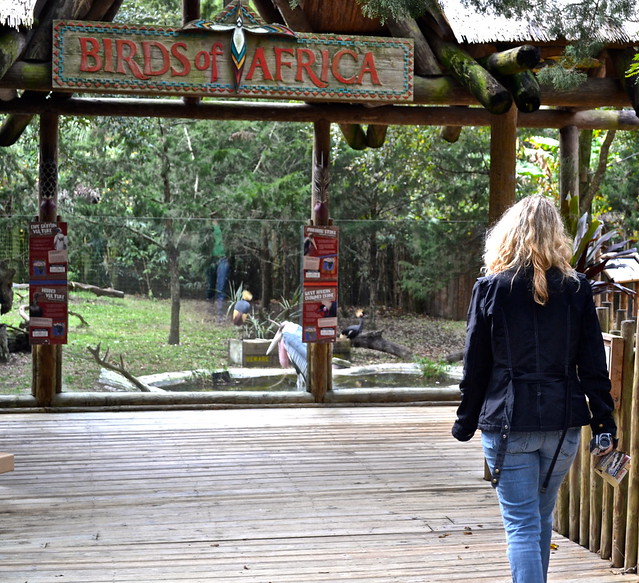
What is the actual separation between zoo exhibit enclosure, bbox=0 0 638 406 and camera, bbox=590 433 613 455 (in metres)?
3.14

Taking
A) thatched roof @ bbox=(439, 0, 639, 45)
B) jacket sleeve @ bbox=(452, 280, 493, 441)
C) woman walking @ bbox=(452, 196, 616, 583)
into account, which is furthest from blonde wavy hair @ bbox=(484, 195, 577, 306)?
thatched roof @ bbox=(439, 0, 639, 45)

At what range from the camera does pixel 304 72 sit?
621cm

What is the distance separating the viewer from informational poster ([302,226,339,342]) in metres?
8.63

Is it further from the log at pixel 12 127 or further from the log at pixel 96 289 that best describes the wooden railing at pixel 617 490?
the log at pixel 12 127

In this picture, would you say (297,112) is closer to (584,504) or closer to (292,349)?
(292,349)

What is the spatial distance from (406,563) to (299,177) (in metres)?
10.8

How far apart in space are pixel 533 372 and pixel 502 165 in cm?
348

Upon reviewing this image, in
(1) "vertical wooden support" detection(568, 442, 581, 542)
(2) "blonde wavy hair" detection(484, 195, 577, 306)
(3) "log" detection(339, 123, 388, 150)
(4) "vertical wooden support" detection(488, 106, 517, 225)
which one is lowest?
(1) "vertical wooden support" detection(568, 442, 581, 542)

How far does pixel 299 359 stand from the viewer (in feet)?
29.0

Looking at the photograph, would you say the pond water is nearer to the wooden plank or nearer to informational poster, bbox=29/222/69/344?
informational poster, bbox=29/222/69/344

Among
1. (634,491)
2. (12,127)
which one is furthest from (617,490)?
(12,127)

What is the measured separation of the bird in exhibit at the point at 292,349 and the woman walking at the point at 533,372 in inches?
224

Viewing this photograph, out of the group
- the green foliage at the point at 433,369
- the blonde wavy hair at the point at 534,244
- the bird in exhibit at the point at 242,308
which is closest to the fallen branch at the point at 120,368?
the bird in exhibit at the point at 242,308

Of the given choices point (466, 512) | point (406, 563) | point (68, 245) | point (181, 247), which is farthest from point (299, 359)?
point (406, 563)
